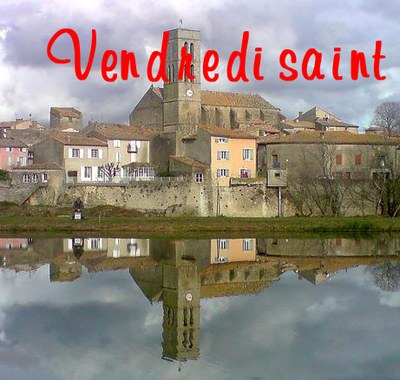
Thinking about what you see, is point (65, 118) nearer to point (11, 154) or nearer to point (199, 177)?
point (11, 154)

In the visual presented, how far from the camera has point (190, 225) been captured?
5244cm

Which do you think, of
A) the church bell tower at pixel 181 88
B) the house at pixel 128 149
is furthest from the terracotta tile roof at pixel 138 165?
the church bell tower at pixel 181 88

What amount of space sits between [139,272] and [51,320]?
10.2 meters

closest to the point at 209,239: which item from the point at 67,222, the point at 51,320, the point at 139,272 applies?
the point at 67,222

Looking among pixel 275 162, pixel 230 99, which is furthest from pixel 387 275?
pixel 230 99

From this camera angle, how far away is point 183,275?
32531 millimetres

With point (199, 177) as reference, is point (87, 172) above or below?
above

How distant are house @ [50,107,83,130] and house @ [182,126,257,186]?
39659 millimetres

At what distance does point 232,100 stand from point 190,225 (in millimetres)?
34137

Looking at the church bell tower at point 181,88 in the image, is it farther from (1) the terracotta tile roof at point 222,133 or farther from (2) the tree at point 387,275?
(2) the tree at point 387,275

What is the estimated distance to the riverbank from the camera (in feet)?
168

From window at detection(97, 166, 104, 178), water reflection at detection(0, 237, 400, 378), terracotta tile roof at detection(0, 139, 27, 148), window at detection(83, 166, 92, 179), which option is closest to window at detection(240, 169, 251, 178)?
window at detection(97, 166, 104, 178)

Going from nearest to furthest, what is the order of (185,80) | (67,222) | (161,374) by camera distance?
(161,374)
(67,222)
(185,80)

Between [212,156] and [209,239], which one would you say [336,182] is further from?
[209,239]
